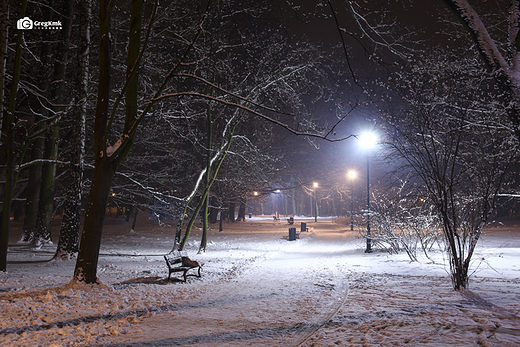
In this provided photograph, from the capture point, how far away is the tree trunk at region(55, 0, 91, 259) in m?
10.4

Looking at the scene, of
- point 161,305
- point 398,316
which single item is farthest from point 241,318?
point 398,316

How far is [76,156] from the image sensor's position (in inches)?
420

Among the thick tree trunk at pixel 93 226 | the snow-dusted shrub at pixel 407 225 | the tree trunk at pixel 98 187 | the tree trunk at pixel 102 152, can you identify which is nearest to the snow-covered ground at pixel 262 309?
the thick tree trunk at pixel 93 226

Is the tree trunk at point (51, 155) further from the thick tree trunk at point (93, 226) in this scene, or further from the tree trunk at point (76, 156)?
the thick tree trunk at point (93, 226)

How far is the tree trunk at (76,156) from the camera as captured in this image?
10.4 metres

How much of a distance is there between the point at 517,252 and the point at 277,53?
13.3 meters

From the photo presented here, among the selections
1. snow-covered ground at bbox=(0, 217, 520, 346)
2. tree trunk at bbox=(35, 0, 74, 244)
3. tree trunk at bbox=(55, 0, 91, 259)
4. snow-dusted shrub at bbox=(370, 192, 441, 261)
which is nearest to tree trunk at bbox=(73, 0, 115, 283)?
snow-covered ground at bbox=(0, 217, 520, 346)

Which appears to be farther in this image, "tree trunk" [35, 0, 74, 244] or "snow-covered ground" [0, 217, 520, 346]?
"tree trunk" [35, 0, 74, 244]

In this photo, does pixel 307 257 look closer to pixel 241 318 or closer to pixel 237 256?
pixel 237 256

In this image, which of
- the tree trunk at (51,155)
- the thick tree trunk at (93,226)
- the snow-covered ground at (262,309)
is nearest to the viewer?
the snow-covered ground at (262,309)

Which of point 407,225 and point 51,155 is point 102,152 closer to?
point 51,155

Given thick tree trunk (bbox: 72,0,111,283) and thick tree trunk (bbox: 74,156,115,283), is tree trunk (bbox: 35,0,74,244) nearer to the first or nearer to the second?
thick tree trunk (bbox: 72,0,111,283)

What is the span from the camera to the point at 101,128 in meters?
6.89

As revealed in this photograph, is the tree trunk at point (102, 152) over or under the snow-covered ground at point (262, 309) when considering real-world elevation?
over
